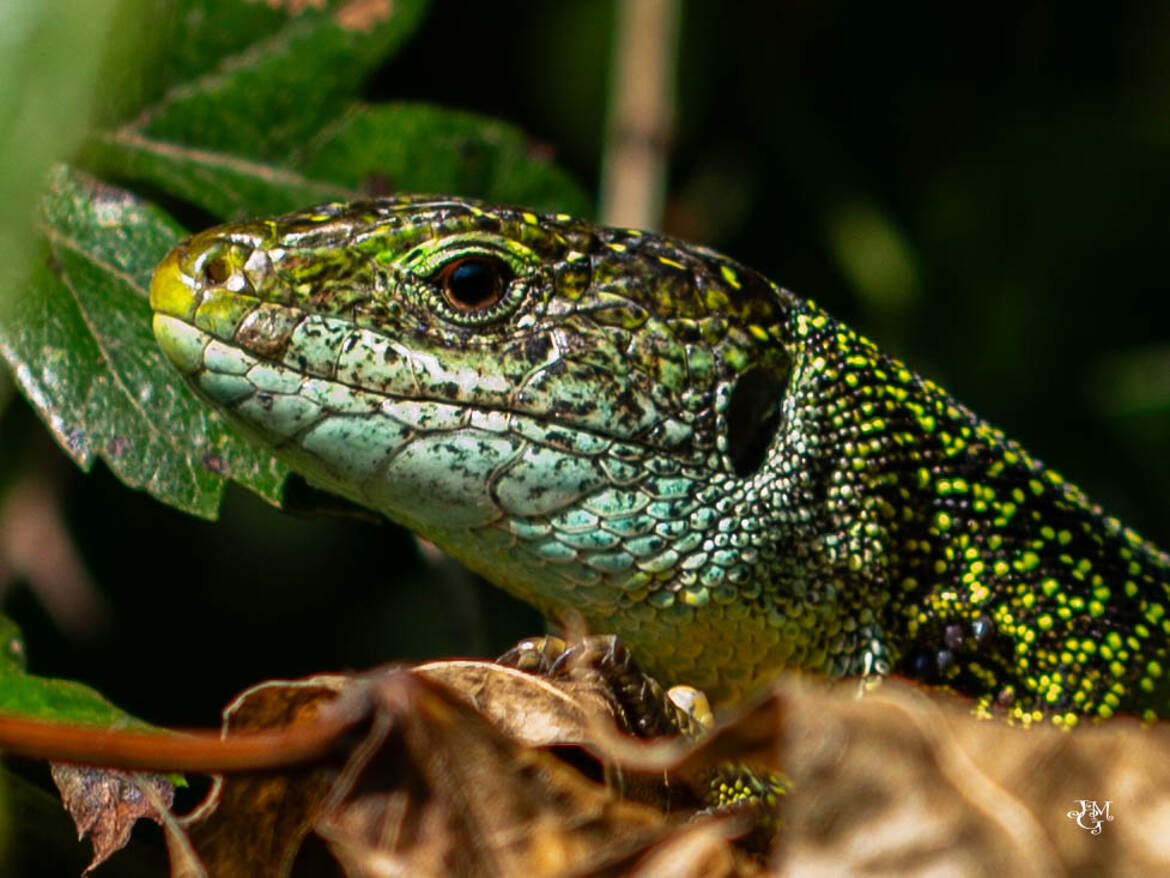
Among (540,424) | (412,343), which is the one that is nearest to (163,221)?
(412,343)

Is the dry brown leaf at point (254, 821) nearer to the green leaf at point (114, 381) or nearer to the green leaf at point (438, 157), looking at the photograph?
the green leaf at point (114, 381)

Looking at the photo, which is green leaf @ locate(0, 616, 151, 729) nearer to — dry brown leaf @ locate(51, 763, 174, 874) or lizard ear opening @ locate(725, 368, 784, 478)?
dry brown leaf @ locate(51, 763, 174, 874)

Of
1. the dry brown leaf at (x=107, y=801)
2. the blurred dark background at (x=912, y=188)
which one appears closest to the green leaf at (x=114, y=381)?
the dry brown leaf at (x=107, y=801)

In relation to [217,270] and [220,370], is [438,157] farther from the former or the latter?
[220,370]

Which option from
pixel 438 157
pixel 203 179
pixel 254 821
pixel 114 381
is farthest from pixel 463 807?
pixel 438 157

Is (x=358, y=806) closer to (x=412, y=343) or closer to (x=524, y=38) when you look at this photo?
→ (x=412, y=343)

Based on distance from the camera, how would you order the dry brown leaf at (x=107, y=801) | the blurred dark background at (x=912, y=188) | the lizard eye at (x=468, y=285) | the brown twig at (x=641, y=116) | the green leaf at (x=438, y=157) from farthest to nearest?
the blurred dark background at (x=912, y=188) → the brown twig at (x=641, y=116) → the green leaf at (x=438, y=157) → the lizard eye at (x=468, y=285) → the dry brown leaf at (x=107, y=801)
